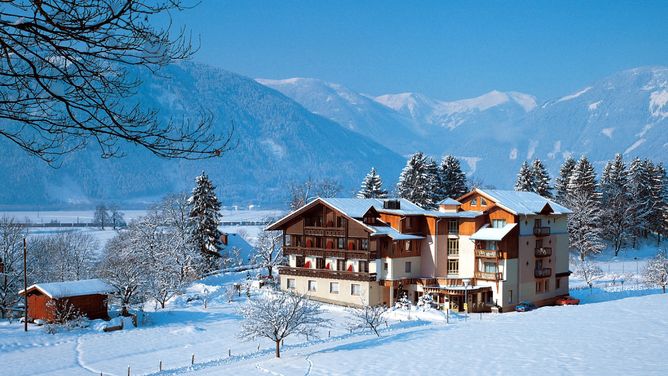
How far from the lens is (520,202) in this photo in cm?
5791

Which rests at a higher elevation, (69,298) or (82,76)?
(82,76)

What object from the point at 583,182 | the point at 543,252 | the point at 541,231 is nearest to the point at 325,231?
the point at 541,231

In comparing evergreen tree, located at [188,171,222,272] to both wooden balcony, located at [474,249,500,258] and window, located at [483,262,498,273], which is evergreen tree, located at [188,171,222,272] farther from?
window, located at [483,262,498,273]

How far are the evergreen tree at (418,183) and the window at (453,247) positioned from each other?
22.2 m

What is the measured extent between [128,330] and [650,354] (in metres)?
32.4

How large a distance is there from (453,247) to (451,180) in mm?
29445

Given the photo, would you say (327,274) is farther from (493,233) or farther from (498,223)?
(498,223)

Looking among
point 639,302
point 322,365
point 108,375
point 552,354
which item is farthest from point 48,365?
point 639,302

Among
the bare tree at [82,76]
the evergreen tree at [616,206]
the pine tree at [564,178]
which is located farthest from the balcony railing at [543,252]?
the bare tree at [82,76]

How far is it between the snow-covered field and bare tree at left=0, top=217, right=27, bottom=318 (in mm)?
6691

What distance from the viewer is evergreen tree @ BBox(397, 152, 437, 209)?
7969 cm

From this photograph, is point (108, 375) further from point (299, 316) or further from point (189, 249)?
point (189, 249)

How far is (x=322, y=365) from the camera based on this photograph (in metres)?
29.6

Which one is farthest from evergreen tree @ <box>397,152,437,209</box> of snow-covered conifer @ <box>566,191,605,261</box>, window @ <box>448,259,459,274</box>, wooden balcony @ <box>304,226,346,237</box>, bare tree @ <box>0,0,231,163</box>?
bare tree @ <box>0,0,231,163</box>
